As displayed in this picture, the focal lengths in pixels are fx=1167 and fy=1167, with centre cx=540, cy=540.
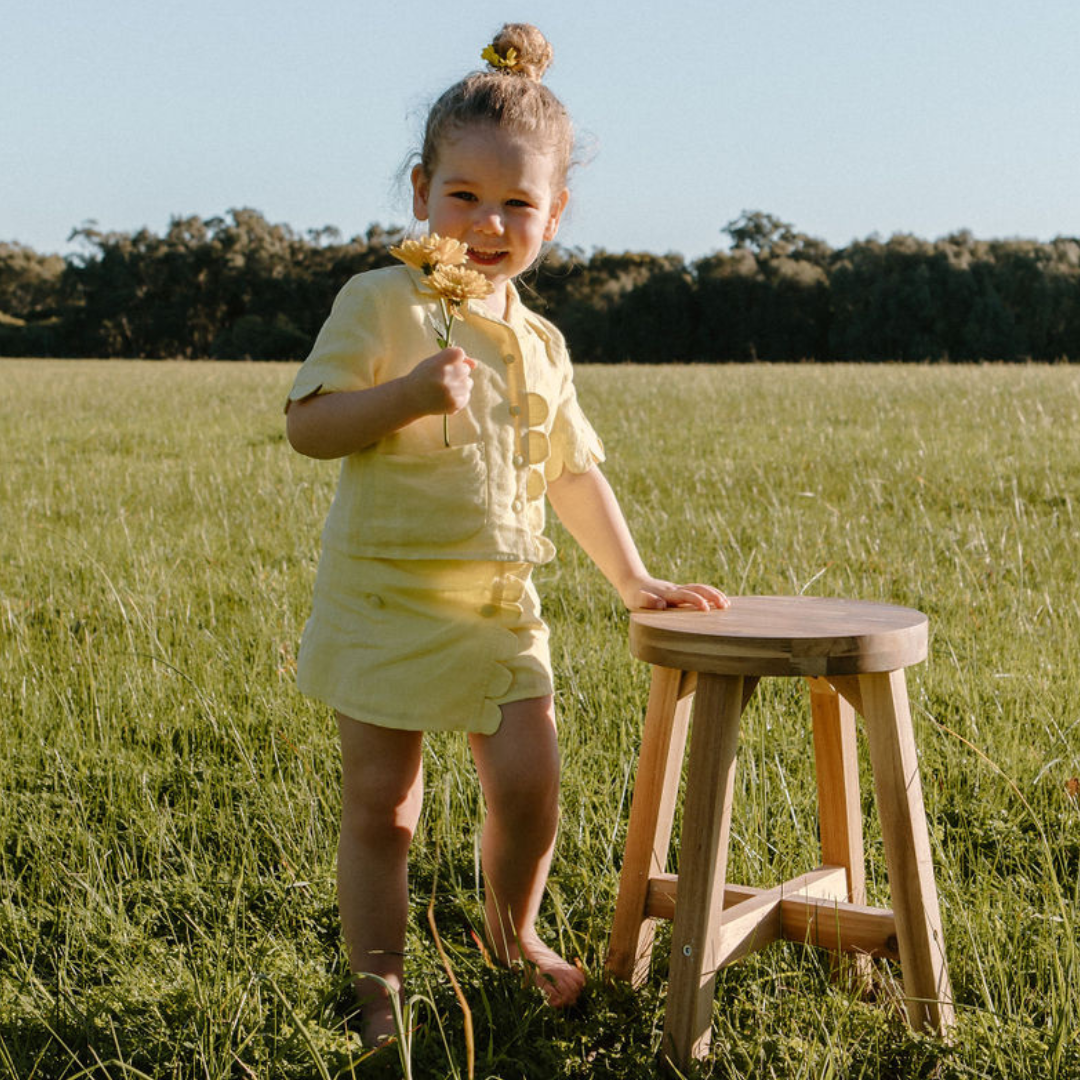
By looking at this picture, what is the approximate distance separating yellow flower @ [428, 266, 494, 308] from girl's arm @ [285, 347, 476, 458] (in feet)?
0.39

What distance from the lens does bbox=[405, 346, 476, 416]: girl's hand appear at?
67.7 inches

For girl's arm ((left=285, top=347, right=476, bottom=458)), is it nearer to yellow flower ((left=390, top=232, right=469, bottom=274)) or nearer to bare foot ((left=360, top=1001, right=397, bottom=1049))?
yellow flower ((left=390, top=232, right=469, bottom=274))

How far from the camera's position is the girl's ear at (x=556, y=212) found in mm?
2121

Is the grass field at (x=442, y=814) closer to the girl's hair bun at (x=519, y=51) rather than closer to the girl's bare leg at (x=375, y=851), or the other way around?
the girl's bare leg at (x=375, y=851)

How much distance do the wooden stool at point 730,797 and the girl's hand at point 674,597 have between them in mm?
46

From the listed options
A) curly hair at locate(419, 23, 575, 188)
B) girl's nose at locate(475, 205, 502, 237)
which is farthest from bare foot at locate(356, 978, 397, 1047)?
curly hair at locate(419, 23, 575, 188)

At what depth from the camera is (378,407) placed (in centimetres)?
179

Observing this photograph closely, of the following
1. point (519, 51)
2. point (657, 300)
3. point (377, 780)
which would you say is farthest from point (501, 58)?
point (657, 300)

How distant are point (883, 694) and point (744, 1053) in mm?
601

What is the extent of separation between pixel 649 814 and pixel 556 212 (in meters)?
1.09

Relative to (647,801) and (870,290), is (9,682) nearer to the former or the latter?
(647,801)

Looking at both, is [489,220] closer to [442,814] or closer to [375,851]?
[375,851]

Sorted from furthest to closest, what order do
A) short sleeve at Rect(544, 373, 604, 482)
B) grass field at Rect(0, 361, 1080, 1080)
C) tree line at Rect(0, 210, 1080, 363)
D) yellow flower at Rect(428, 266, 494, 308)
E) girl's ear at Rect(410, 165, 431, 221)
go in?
tree line at Rect(0, 210, 1080, 363) → short sleeve at Rect(544, 373, 604, 482) → girl's ear at Rect(410, 165, 431, 221) → grass field at Rect(0, 361, 1080, 1080) → yellow flower at Rect(428, 266, 494, 308)

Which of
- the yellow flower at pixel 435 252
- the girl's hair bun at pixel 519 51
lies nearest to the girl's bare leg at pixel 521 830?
the yellow flower at pixel 435 252
